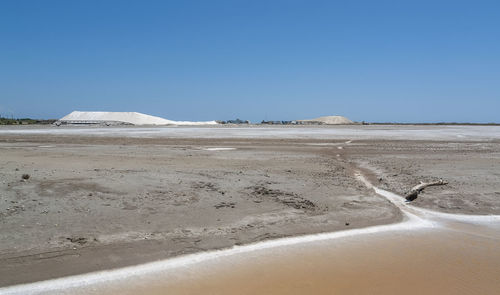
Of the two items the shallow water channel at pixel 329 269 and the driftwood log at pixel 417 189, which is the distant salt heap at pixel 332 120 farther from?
the shallow water channel at pixel 329 269

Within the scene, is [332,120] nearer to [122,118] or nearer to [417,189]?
[122,118]

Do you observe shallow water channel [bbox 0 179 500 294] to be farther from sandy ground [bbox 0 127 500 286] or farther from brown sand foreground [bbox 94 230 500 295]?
sandy ground [bbox 0 127 500 286]

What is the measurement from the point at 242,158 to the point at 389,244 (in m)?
10.5

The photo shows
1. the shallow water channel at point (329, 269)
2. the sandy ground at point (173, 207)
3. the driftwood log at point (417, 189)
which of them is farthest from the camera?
the driftwood log at point (417, 189)

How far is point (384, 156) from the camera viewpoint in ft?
65.1

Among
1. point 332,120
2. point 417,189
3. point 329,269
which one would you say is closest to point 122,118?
point 332,120

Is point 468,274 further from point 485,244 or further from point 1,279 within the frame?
point 1,279

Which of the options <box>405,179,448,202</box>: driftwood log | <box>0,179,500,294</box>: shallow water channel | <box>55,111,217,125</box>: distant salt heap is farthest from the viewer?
<box>55,111,217,125</box>: distant salt heap

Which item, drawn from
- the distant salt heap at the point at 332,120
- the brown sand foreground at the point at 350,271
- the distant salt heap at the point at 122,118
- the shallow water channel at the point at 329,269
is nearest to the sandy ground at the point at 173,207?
the shallow water channel at the point at 329,269

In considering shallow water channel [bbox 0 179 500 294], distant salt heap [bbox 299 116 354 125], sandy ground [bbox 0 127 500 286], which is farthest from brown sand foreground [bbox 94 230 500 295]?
distant salt heap [bbox 299 116 354 125]

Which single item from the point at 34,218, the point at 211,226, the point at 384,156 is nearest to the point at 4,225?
the point at 34,218

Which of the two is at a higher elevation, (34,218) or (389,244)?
(34,218)

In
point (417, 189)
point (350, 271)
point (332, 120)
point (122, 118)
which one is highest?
point (122, 118)

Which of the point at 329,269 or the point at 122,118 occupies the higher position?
the point at 122,118
